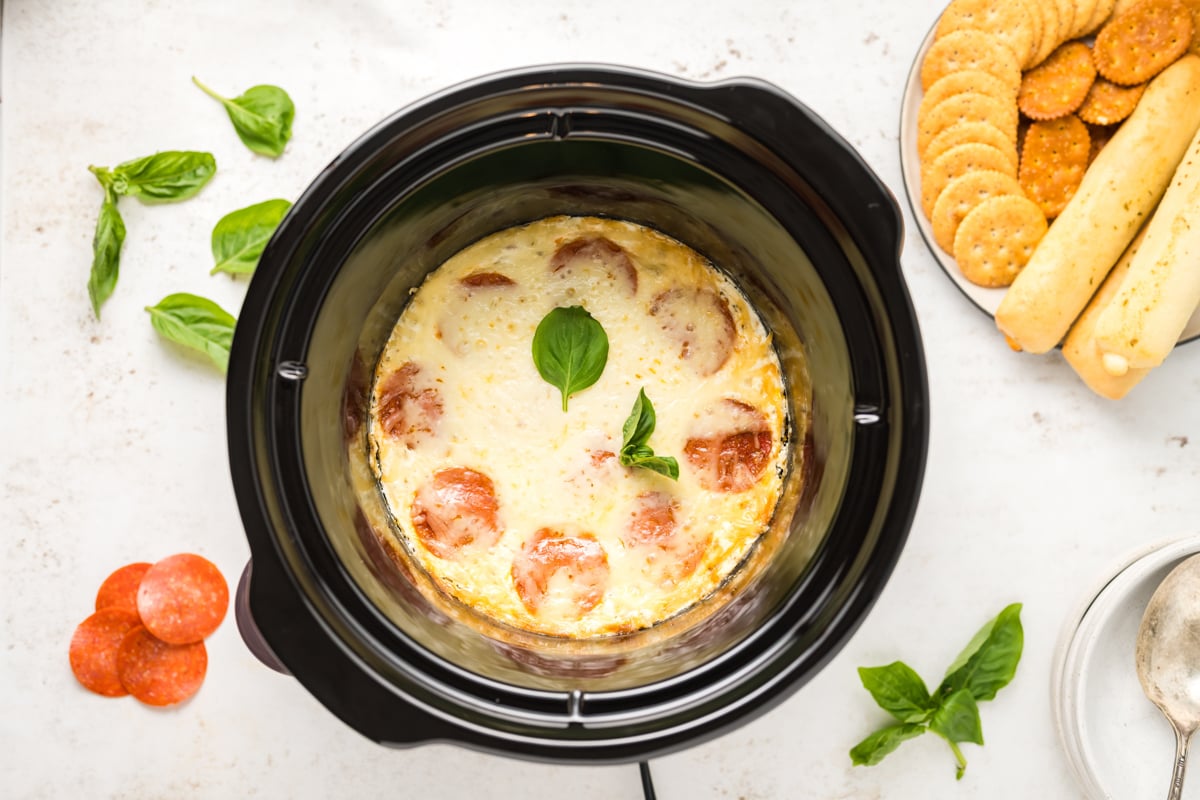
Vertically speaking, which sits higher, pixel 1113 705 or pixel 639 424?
pixel 639 424

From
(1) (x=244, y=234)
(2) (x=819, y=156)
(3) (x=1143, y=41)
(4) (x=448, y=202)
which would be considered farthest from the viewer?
(1) (x=244, y=234)

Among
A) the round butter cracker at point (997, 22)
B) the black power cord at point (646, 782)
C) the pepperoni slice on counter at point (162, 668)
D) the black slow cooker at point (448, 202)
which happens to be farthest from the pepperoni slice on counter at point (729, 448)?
the pepperoni slice on counter at point (162, 668)

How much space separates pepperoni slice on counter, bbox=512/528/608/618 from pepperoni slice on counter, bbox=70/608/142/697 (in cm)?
84

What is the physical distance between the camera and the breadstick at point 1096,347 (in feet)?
5.54

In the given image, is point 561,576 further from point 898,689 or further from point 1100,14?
point 1100,14

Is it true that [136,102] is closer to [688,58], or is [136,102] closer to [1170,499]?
[688,58]

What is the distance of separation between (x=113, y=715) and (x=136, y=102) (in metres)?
1.23

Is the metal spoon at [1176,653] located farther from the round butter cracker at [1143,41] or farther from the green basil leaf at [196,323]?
the green basil leaf at [196,323]

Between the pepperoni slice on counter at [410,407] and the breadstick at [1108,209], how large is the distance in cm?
105

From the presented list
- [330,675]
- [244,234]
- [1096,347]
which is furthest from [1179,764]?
[244,234]

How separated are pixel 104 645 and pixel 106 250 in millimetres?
777

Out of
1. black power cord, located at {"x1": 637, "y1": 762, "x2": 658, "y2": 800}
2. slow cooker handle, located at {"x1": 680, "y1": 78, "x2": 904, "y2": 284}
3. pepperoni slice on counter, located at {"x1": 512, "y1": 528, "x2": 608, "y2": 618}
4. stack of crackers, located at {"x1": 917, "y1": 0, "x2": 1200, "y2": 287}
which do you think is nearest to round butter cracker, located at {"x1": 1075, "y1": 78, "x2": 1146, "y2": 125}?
stack of crackers, located at {"x1": 917, "y1": 0, "x2": 1200, "y2": 287}

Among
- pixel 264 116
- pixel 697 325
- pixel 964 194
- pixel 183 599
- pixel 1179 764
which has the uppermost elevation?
pixel 264 116

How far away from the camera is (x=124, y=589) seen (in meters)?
1.83
